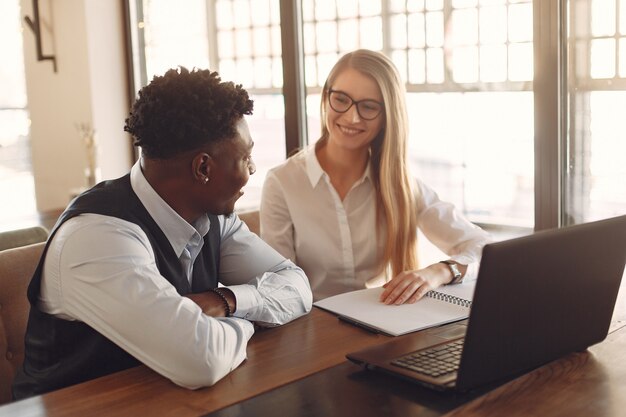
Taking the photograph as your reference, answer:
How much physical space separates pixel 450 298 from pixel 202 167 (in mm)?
652

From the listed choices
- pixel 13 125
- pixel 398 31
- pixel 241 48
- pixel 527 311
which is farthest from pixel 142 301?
pixel 13 125

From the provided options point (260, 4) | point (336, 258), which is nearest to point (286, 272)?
point (336, 258)

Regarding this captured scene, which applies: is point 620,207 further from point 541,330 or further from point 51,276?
point 51,276

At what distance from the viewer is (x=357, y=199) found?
2.40 metres

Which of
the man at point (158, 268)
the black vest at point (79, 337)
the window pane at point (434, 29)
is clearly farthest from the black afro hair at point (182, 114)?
the window pane at point (434, 29)

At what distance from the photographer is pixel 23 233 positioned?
209cm

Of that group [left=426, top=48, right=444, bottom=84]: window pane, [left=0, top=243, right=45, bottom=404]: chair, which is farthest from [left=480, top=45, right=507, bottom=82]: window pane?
[left=0, top=243, right=45, bottom=404]: chair

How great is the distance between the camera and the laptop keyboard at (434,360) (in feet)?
4.25

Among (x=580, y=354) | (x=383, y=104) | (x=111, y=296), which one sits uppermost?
(x=383, y=104)

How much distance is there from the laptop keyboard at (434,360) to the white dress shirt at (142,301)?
0.30m

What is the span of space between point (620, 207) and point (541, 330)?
139cm

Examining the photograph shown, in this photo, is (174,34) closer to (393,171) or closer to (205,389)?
(393,171)

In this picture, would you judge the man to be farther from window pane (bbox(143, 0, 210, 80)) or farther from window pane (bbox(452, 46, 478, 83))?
window pane (bbox(143, 0, 210, 80))

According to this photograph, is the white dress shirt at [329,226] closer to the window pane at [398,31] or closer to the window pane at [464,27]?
the window pane at [464,27]
